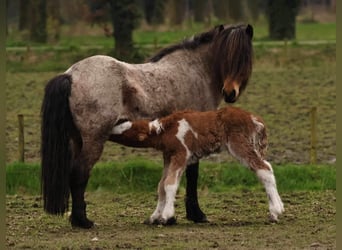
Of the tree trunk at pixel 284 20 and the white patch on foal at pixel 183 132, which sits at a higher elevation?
the white patch on foal at pixel 183 132

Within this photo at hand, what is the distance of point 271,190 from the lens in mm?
8570

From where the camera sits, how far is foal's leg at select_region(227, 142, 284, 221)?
8523 millimetres

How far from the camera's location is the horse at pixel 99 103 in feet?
27.4

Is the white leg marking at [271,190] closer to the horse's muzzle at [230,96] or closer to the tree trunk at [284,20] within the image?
the horse's muzzle at [230,96]

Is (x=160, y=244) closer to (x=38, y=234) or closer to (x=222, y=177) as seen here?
(x=38, y=234)

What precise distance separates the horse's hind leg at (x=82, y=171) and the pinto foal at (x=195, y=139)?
0.24 meters

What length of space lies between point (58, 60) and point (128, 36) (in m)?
2.29

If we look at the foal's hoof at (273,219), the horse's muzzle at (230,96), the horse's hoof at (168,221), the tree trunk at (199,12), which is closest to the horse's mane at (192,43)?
the horse's muzzle at (230,96)

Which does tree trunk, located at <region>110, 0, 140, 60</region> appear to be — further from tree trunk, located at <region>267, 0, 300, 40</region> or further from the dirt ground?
the dirt ground

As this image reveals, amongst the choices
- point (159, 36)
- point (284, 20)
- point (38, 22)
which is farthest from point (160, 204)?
point (159, 36)

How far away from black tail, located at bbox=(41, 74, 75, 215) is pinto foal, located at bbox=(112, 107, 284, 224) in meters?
0.50

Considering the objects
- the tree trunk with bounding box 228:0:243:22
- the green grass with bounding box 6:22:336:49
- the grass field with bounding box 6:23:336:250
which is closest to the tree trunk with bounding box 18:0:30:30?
the green grass with bounding box 6:22:336:49

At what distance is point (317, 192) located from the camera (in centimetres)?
1131

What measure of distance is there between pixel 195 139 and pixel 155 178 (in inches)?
138
